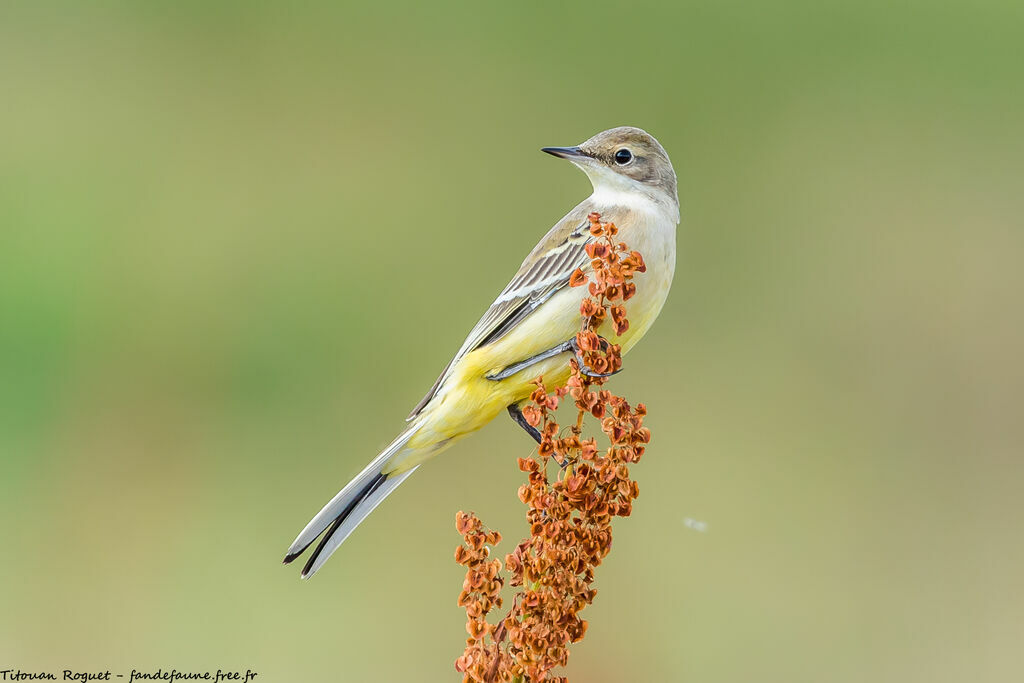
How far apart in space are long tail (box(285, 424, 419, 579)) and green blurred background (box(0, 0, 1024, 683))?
2.83m

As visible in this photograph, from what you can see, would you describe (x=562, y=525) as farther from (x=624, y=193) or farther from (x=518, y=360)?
(x=624, y=193)

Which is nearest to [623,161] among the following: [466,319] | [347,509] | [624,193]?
[624,193]

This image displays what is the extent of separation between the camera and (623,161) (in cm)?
586

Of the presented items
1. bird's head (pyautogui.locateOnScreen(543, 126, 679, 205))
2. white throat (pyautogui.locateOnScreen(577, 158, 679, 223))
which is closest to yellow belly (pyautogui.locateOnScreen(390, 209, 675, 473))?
white throat (pyautogui.locateOnScreen(577, 158, 679, 223))

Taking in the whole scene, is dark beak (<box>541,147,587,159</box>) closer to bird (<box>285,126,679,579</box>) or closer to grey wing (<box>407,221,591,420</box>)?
bird (<box>285,126,679,579</box>)

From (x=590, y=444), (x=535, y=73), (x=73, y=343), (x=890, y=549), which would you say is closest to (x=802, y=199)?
(x=535, y=73)

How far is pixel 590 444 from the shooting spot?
3.98m

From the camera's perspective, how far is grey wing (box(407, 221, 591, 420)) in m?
5.30

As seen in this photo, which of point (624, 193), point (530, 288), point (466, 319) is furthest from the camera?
point (466, 319)

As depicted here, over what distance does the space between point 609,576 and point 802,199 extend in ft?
15.6

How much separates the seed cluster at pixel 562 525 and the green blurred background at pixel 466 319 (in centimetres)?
363

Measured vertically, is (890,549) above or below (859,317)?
below

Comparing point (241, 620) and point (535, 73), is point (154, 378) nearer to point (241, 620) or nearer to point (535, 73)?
point (241, 620)

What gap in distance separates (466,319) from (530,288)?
400 centimetres
